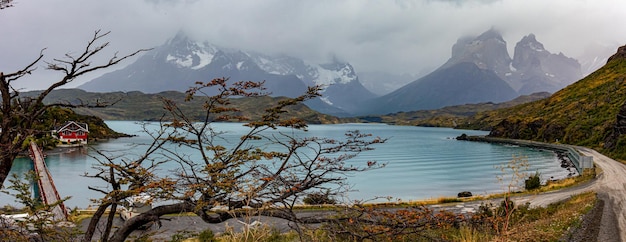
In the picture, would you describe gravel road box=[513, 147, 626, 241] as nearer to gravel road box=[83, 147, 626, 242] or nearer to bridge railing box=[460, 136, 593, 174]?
gravel road box=[83, 147, 626, 242]

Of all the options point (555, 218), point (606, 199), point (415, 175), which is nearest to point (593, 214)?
point (555, 218)

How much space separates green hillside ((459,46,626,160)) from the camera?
216ft

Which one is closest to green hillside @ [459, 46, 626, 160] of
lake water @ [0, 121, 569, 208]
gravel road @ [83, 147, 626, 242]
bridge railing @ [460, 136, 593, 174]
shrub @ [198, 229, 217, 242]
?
bridge railing @ [460, 136, 593, 174]

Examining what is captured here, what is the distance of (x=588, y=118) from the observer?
8694 centimetres

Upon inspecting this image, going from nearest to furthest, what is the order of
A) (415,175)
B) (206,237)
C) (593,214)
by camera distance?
(206,237)
(593,214)
(415,175)

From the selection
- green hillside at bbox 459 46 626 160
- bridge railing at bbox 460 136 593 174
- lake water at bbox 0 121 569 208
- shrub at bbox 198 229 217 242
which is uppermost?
green hillside at bbox 459 46 626 160

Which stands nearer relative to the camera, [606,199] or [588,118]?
[606,199]

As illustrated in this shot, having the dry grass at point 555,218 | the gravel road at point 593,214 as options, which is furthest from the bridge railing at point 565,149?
the dry grass at point 555,218

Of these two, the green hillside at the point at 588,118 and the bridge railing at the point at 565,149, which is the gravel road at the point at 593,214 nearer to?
the bridge railing at the point at 565,149

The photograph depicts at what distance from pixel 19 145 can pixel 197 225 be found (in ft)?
56.5

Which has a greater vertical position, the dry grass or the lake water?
the dry grass

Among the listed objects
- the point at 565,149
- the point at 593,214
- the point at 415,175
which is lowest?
the point at 415,175

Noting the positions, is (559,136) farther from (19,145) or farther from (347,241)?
(19,145)

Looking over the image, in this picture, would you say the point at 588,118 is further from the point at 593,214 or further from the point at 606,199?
the point at 593,214
